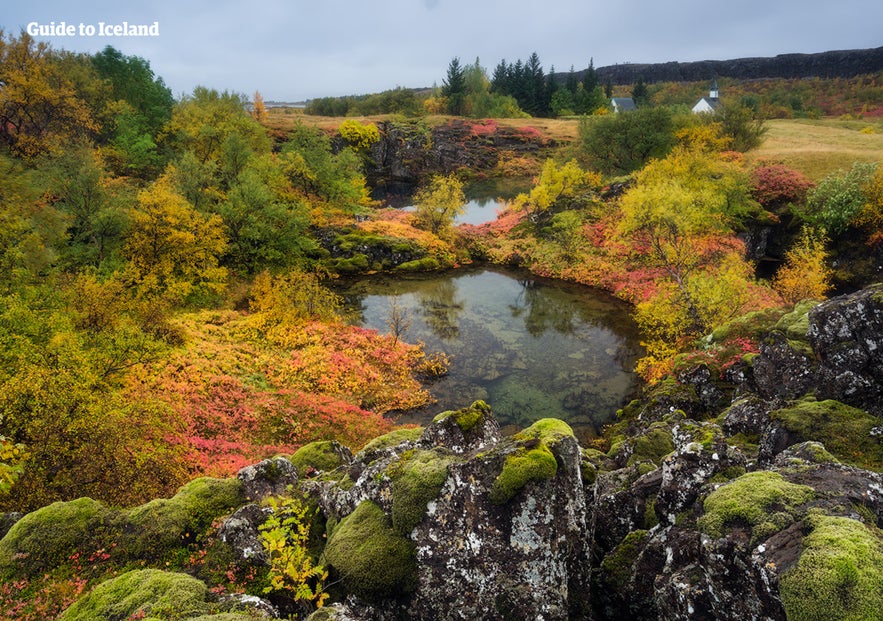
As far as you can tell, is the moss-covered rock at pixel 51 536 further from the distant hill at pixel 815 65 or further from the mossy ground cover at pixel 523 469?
the distant hill at pixel 815 65

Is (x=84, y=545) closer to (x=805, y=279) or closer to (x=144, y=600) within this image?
(x=144, y=600)

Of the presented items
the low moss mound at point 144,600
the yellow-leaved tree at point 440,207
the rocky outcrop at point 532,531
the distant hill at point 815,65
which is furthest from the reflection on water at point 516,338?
the distant hill at point 815,65

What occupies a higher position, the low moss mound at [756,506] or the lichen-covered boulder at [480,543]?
the low moss mound at [756,506]

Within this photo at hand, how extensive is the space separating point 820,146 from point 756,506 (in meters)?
73.7

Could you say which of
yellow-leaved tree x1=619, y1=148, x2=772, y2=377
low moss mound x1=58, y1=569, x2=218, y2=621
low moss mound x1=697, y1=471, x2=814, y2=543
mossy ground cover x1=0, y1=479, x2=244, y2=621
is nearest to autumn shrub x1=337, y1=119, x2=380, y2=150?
yellow-leaved tree x1=619, y1=148, x2=772, y2=377

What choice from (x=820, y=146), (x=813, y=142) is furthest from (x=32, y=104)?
(x=813, y=142)

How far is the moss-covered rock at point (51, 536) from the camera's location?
30.0 feet

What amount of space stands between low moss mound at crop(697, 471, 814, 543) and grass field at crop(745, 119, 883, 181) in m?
53.7

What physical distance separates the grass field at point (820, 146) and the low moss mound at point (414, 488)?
5656cm

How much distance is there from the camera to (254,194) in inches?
1521

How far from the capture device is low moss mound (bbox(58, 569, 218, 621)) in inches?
282

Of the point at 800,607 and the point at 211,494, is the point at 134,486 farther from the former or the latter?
the point at 800,607

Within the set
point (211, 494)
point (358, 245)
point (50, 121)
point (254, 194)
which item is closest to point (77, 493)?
point (211, 494)

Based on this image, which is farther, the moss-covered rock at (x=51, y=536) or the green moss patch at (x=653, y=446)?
the green moss patch at (x=653, y=446)
